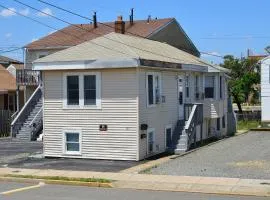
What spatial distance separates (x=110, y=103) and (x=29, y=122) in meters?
11.2

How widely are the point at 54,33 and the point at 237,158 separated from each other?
1066 inches

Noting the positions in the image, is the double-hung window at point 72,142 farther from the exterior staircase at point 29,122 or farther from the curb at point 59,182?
the exterior staircase at point 29,122

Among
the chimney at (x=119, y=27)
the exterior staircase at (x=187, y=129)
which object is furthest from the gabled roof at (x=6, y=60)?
the exterior staircase at (x=187, y=129)

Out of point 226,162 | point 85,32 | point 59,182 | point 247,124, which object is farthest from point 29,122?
point 247,124

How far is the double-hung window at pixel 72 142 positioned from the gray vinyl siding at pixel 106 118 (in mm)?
199

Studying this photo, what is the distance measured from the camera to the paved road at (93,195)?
1413 cm

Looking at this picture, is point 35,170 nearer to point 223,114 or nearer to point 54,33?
point 223,114

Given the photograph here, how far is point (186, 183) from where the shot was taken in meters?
16.0

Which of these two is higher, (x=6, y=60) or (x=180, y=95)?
(x=6, y=60)

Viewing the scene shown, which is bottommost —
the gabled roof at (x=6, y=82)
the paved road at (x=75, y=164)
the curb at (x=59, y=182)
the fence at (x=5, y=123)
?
the curb at (x=59, y=182)

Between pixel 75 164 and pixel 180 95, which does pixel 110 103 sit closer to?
pixel 75 164

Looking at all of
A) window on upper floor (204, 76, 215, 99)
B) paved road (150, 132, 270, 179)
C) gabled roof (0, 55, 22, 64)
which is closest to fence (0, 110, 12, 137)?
window on upper floor (204, 76, 215, 99)

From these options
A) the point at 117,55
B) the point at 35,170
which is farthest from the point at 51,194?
the point at 117,55

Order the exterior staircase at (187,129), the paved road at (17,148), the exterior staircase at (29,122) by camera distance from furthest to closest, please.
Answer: the exterior staircase at (29,122) → the paved road at (17,148) → the exterior staircase at (187,129)
